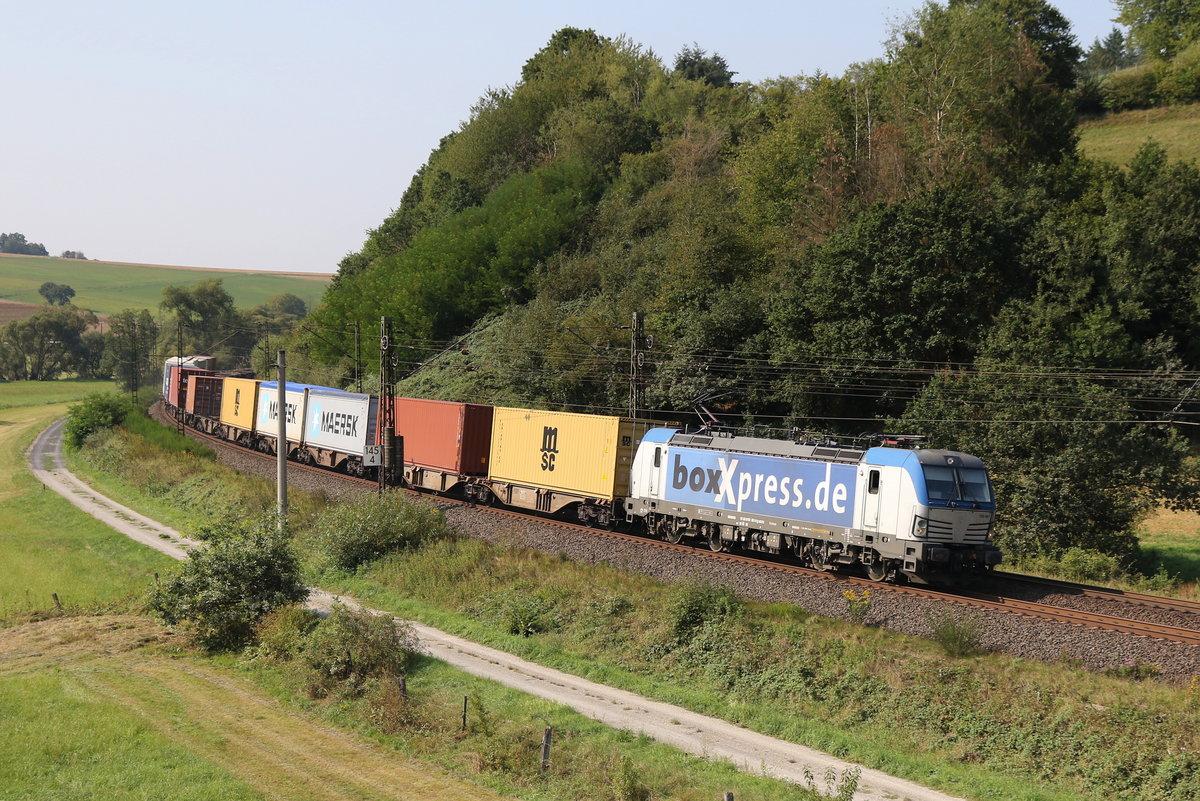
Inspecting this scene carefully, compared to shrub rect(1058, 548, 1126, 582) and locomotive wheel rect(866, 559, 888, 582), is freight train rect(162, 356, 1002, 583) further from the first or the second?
shrub rect(1058, 548, 1126, 582)

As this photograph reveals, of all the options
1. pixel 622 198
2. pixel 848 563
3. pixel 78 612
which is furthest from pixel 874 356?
pixel 622 198

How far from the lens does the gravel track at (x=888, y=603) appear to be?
58.5 feet

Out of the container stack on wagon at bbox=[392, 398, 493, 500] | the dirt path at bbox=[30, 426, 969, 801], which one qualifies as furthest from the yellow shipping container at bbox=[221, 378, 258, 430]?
the dirt path at bbox=[30, 426, 969, 801]

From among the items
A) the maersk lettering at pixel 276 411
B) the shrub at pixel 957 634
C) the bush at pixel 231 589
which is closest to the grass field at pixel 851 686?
the shrub at pixel 957 634

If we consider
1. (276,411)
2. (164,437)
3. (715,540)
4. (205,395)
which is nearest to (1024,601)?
(715,540)

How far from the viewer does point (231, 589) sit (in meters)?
24.8

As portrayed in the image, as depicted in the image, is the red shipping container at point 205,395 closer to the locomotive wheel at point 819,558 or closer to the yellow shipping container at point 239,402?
the yellow shipping container at point 239,402

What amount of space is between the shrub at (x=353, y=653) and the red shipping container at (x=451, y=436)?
16446mm

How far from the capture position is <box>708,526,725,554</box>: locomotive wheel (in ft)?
94.9

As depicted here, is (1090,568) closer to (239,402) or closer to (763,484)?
(763,484)

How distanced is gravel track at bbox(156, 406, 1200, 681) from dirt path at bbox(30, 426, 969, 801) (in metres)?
4.94

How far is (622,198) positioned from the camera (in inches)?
2972

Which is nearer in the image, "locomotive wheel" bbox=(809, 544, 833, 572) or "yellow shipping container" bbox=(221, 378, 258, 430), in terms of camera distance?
"locomotive wheel" bbox=(809, 544, 833, 572)

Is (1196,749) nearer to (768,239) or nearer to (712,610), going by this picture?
(712,610)
